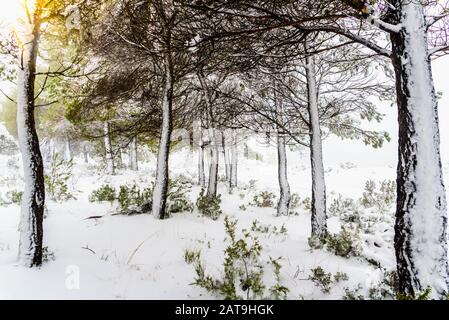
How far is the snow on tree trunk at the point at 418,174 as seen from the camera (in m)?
2.97

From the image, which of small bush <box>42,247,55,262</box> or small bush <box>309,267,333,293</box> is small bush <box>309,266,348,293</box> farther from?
small bush <box>42,247,55,262</box>

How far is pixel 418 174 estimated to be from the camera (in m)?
3.03

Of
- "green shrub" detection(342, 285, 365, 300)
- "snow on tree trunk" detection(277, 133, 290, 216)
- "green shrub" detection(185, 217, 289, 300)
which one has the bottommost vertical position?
"green shrub" detection(342, 285, 365, 300)

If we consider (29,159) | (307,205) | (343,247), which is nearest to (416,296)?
(343,247)

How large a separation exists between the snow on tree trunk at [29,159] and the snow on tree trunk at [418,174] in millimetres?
4775

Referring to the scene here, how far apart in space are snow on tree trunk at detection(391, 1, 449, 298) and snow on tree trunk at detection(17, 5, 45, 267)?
4775 mm

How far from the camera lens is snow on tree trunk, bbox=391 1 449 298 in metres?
2.97

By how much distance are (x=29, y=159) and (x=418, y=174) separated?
503 cm

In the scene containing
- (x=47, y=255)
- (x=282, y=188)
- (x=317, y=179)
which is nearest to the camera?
(x=47, y=255)

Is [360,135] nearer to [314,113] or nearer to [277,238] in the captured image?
[314,113]

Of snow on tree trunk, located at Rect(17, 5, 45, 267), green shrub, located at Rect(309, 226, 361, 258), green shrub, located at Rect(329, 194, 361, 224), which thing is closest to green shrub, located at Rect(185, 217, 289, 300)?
green shrub, located at Rect(309, 226, 361, 258)

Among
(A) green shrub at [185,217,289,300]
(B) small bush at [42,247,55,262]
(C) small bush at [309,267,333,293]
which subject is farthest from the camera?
(B) small bush at [42,247,55,262]

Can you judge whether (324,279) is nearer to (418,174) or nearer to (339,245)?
(339,245)
